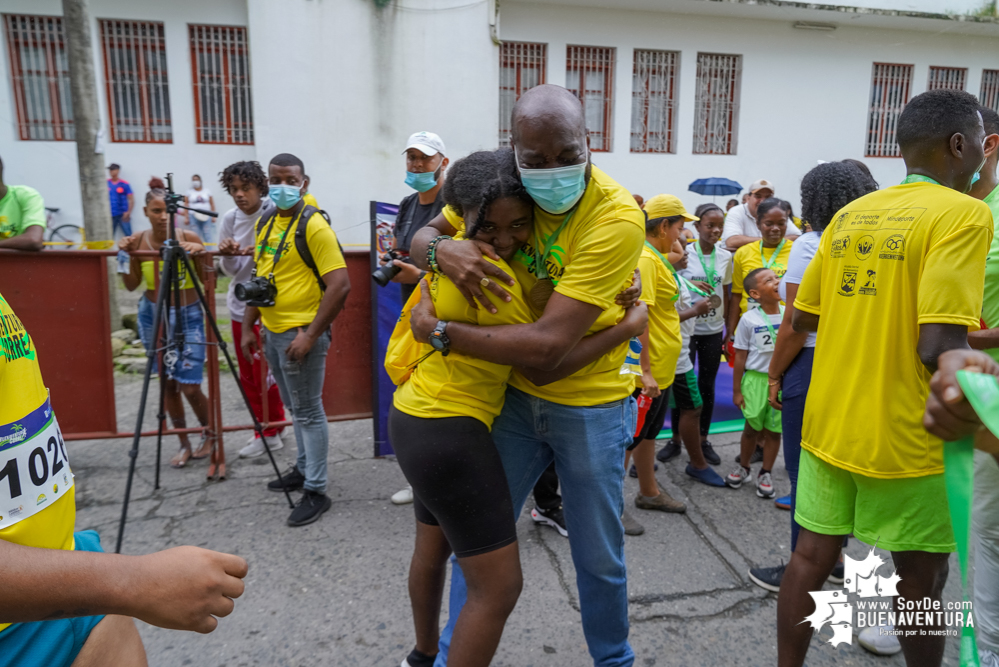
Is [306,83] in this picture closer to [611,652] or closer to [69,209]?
[69,209]

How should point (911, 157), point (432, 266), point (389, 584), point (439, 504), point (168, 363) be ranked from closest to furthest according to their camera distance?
1. point (439, 504)
2. point (432, 266)
3. point (911, 157)
4. point (389, 584)
5. point (168, 363)

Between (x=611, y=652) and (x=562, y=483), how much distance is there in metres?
0.59

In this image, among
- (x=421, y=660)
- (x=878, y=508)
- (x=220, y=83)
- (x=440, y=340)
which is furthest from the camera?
(x=220, y=83)

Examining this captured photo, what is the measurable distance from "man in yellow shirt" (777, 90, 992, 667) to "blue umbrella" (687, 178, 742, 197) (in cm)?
1152

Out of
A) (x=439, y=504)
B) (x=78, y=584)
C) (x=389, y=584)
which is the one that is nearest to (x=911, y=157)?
(x=439, y=504)

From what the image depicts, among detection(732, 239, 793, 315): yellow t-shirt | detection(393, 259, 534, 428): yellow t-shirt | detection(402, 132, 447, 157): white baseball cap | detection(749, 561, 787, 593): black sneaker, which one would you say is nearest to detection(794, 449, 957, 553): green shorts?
detection(749, 561, 787, 593): black sneaker

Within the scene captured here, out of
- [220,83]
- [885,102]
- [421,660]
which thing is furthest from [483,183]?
[885,102]

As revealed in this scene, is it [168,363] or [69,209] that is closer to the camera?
[168,363]

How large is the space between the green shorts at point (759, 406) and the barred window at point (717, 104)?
11.3 metres

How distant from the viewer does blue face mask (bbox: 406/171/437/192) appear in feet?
12.8

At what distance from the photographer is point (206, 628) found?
1.06 metres

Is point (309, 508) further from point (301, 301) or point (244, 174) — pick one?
point (244, 174)

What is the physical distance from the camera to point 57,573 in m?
1.03

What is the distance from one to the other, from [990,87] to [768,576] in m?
18.2
